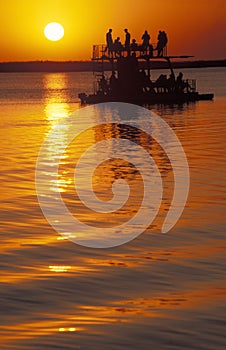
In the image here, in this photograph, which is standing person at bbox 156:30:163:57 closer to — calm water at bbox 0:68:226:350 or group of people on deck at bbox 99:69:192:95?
group of people on deck at bbox 99:69:192:95

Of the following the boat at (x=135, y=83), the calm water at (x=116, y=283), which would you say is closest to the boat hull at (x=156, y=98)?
the boat at (x=135, y=83)

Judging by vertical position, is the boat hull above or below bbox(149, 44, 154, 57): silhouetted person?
below

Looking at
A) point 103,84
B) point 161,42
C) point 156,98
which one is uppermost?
point 161,42

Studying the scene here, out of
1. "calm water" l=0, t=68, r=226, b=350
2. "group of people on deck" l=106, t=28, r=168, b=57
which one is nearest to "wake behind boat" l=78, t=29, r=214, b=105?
"group of people on deck" l=106, t=28, r=168, b=57

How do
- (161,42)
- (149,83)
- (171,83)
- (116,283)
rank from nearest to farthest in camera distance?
(116,283) → (161,42) → (149,83) → (171,83)

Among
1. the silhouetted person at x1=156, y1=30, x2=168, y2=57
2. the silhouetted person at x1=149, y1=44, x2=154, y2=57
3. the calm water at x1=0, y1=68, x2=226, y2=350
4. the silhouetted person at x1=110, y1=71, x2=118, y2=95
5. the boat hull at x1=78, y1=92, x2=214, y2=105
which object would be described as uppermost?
the silhouetted person at x1=156, y1=30, x2=168, y2=57

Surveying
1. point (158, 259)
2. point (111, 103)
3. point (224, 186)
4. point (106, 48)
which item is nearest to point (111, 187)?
point (224, 186)

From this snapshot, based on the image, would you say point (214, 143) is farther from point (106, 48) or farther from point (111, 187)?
point (106, 48)

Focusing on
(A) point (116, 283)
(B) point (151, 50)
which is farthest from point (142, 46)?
(A) point (116, 283)

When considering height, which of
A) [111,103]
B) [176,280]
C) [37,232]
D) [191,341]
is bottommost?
[191,341]

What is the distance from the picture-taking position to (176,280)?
1267cm

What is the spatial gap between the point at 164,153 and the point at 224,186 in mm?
10465

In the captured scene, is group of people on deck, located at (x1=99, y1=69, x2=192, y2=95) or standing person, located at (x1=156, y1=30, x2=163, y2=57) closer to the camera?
standing person, located at (x1=156, y1=30, x2=163, y2=57)

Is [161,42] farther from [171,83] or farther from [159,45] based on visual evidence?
[171,83]
